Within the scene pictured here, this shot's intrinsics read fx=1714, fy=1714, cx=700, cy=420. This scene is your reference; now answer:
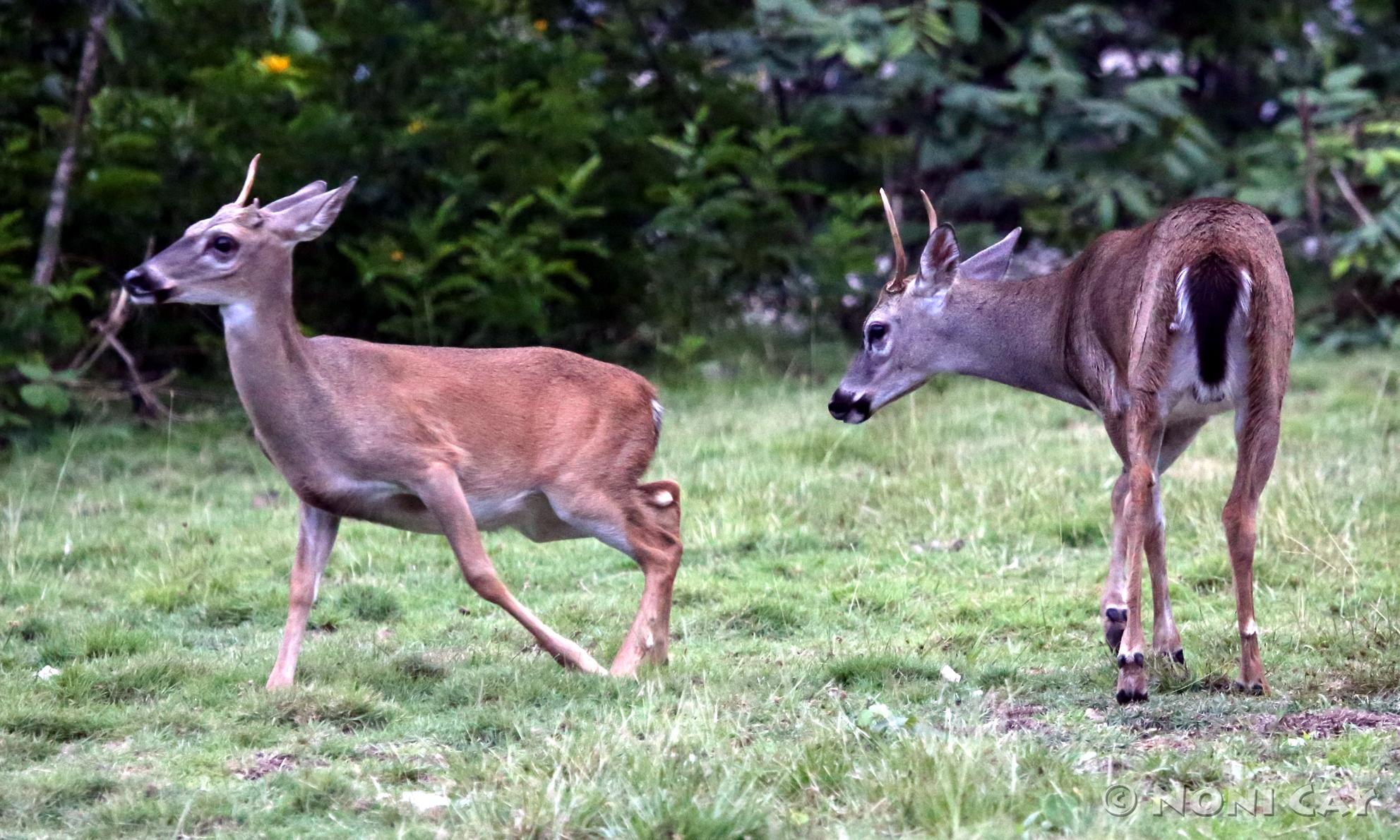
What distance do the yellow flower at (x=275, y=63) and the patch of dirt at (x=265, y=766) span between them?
731cm

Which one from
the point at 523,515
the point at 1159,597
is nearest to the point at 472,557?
the point at 523,515

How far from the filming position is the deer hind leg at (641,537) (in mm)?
6262

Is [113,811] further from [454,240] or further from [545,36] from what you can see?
[545,36]

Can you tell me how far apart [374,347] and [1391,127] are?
9020 millimetres

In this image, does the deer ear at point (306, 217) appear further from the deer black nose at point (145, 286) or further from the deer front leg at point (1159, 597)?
the deer front leg at point (1159, 597)

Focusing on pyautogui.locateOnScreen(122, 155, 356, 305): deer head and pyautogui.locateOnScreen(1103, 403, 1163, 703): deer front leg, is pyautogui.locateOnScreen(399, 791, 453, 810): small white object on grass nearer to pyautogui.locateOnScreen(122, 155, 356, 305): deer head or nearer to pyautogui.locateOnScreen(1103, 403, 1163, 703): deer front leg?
pyautogui.locateOnScreen(122, 155, 356, 305): deer head

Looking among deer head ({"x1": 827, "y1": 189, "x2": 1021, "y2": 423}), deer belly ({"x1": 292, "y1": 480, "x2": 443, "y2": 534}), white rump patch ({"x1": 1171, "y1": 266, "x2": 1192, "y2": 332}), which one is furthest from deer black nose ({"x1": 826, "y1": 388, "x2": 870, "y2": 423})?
deer belly ({"x1": 292, "y1": 480, "x2": 443, "y2": 534})

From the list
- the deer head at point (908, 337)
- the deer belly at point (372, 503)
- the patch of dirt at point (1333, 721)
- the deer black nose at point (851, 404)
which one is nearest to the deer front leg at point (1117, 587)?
the patch of dirt at point (1333, 721)

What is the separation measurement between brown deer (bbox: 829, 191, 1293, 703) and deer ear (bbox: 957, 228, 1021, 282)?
0.41 m

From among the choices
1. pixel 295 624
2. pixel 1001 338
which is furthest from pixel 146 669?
pixel 1001 338

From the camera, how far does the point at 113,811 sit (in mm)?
4500

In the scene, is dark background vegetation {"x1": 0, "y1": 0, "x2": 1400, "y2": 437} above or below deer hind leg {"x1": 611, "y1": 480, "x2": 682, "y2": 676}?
above

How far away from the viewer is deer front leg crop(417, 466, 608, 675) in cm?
596

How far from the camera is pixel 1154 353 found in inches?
232
